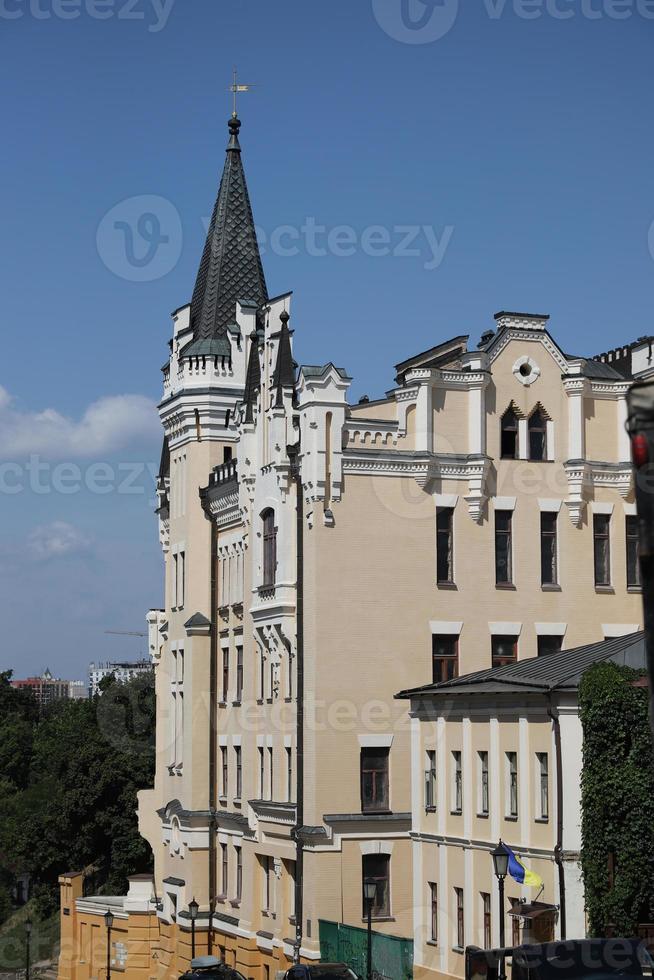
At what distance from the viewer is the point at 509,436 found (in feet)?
150

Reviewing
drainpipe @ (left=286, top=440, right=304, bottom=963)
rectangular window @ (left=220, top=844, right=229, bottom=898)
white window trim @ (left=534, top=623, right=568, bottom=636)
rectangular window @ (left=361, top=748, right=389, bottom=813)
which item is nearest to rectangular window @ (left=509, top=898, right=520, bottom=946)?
rectangular window @ (left=361, top=748, right=389, bottom=813)

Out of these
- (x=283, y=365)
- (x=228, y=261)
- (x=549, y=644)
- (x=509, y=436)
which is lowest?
(x=549, y=644)

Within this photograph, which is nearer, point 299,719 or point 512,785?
point 512,785

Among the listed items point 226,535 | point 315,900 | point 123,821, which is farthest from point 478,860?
point 123,821

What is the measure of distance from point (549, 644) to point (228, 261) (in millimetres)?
17987

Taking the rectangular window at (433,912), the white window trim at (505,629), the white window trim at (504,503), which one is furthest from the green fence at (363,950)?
the white window trim at (504,503)

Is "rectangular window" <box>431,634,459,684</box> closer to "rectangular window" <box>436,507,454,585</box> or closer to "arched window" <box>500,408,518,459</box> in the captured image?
"rectangular window" <box>436,507,454,585</box>

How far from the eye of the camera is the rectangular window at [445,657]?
44031 millimetres

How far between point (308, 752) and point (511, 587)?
24.7 ft

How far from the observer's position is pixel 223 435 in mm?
52781

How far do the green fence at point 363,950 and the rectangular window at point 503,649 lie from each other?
28.8 feet

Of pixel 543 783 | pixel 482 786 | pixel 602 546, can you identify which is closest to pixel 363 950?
pixel 482 786

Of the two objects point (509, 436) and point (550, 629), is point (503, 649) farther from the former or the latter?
point (509, 436)

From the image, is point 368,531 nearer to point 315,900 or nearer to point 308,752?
point 308,752
